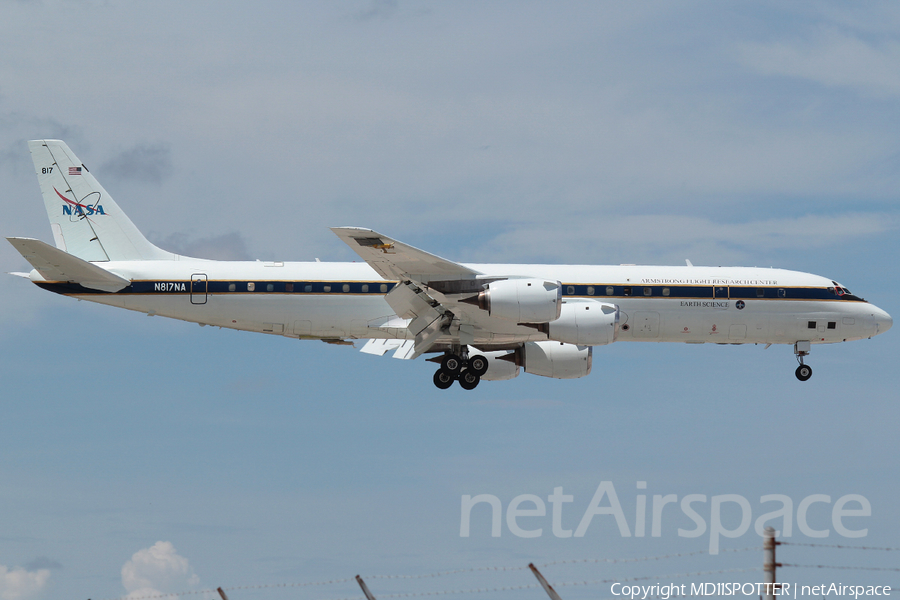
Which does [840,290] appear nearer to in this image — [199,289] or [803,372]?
[803,372]

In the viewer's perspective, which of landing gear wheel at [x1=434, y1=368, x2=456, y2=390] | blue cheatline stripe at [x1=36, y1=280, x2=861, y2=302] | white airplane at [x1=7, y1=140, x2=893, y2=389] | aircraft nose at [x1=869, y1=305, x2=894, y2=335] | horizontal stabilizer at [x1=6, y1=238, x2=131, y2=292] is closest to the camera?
white airplane at [x1=7, y1=140, x2=893, y2=389]

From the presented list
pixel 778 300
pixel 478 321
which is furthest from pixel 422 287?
pixel 778 300

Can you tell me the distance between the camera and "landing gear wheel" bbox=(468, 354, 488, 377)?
3462 cm

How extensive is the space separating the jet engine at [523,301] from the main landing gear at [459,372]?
4535 millimetres

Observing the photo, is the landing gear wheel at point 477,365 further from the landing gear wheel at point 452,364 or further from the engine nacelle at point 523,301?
the engine nacelle at point 523,301

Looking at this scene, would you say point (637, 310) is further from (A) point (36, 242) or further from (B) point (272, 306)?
(A) point (36, 242)

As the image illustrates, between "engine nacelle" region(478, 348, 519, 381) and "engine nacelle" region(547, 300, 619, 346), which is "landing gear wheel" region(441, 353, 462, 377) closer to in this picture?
"engine nacelle" region(478, 348, 519, 381)

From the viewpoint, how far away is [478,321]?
3269 cm

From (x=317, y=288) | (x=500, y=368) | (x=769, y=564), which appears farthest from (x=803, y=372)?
(x=769, y=564)

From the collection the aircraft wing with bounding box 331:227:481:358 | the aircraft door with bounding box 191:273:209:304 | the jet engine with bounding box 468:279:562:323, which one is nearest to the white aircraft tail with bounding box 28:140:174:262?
the aircraft door with bounding box 191:273:209:304

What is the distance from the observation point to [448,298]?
31.5 meters

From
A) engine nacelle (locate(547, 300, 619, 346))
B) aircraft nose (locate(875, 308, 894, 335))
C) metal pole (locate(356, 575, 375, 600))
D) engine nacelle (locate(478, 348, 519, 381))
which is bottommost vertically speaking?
metal pole (locate(356, 575, 375, 600))

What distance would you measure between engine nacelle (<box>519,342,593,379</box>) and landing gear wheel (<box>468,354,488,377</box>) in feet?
8.56

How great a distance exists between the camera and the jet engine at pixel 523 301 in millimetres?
30203
